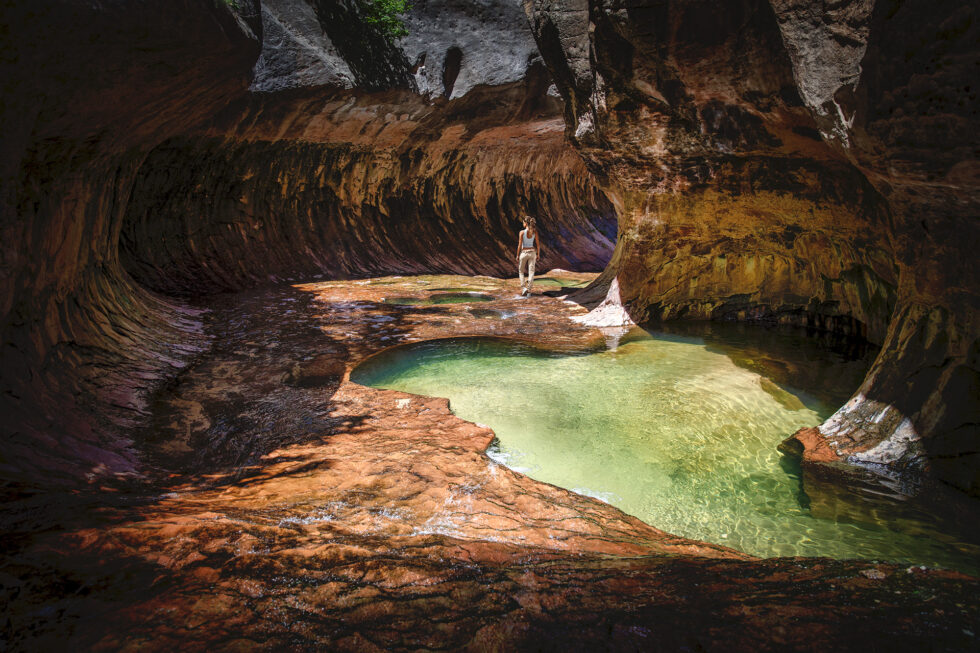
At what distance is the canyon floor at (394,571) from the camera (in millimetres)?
1517

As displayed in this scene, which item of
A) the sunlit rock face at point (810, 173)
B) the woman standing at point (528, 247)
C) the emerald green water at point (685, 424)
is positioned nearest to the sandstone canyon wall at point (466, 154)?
the sunlit rock face at point (810, 173)

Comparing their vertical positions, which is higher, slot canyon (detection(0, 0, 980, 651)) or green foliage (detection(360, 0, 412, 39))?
green foliage (detection(360, 0, 412, 39))

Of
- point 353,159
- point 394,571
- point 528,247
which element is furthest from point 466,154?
point 394,571

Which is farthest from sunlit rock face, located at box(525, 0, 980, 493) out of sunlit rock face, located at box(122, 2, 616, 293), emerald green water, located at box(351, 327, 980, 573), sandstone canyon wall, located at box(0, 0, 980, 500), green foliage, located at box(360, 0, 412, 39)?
sunlit rock face, located at box(122, 2, 616, 293)

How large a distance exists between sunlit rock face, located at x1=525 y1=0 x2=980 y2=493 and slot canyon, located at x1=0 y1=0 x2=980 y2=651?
30 mm

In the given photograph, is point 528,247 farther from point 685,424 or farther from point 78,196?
point 78,196

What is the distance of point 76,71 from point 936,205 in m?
5.55

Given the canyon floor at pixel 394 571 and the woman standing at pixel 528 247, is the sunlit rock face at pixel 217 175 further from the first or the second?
the woman standing at pixel 528 247

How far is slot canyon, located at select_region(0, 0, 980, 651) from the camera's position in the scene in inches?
68.1

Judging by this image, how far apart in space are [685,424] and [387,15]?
8.77 metres

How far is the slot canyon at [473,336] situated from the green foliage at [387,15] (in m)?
0.07

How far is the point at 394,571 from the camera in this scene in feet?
6.40

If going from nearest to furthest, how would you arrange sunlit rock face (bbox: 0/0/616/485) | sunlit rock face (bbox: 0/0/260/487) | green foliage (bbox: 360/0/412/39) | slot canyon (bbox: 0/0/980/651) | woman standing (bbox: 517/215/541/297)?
1. slot canyon (bbox: 0/0/980/651)
2. sunlit rock face (bbox: 0/0/260/487)
3. sunlit rock face (bbox: 0/0/616/485)
4. green foliage (bbox: 360/0/412/39)
5. woman standing (bbox: 517/215/541/297)

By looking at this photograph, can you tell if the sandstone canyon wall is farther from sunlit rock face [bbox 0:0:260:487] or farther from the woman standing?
the woman standing
